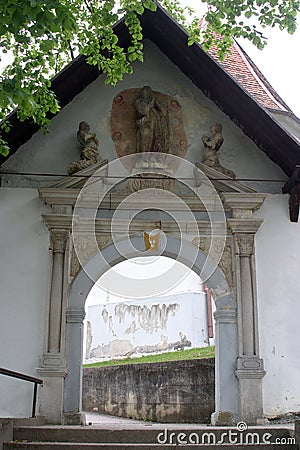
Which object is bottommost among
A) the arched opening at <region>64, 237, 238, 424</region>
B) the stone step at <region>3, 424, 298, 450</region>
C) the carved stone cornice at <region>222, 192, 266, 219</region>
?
the stone step at <region>3, 424, 298, 450</region>

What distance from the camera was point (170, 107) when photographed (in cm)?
944

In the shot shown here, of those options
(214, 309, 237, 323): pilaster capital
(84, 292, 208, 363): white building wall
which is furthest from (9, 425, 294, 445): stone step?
(84, 292, 208, 363): white building wall

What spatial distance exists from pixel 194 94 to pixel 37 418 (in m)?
4.79

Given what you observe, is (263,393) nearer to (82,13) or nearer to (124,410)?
(82,13)

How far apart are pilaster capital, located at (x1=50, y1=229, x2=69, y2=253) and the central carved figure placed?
1505 mm

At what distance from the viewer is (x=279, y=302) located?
8.67 metres

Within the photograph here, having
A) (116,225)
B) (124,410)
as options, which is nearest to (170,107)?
(116,225)

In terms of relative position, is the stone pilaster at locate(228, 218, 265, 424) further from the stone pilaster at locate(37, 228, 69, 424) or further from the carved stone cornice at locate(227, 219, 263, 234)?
the stone pilaster at locate(37, 228, 69, 424)

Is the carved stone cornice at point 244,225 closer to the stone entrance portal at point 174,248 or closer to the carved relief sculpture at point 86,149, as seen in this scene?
the stone entrance portal at point 174,248

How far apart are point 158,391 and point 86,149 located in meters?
5.70

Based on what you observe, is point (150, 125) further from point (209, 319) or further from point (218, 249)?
point (209, 319)

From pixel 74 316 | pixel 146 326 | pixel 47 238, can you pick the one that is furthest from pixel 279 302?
pixel 146 326

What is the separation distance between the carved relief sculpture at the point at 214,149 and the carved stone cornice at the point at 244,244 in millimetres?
842

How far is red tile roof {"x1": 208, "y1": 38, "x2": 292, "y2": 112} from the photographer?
1165 cm
